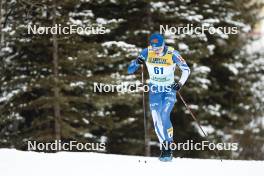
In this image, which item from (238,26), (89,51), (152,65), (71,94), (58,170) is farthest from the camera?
(238,26)

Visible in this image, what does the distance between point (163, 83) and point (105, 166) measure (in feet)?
6.08

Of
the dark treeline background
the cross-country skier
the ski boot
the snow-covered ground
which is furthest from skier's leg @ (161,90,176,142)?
the dark treeline background

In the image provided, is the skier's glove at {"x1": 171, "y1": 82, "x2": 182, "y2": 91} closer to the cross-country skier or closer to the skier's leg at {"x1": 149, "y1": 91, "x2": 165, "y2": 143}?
the cross-country skier

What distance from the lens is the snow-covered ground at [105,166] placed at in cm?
816

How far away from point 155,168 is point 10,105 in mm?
8711

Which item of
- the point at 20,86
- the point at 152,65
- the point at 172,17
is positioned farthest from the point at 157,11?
the point at 152,65

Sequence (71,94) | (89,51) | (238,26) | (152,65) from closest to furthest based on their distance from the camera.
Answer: (152,65) < (89,51) < (71,94) < (238,26)

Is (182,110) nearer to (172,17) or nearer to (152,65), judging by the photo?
(172,17)

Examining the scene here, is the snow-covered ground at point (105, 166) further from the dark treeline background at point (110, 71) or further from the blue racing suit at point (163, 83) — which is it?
the dark treeline background at point (110, 71)

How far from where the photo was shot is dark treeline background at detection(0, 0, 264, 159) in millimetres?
15477

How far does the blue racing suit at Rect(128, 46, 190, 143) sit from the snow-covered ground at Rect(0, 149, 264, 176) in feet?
2.22

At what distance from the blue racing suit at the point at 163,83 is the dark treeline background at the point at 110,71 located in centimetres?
547

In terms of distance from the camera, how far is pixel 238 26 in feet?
63.6

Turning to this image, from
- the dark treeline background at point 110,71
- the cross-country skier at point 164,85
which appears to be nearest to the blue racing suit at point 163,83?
the cross-country skier at point 164,85
